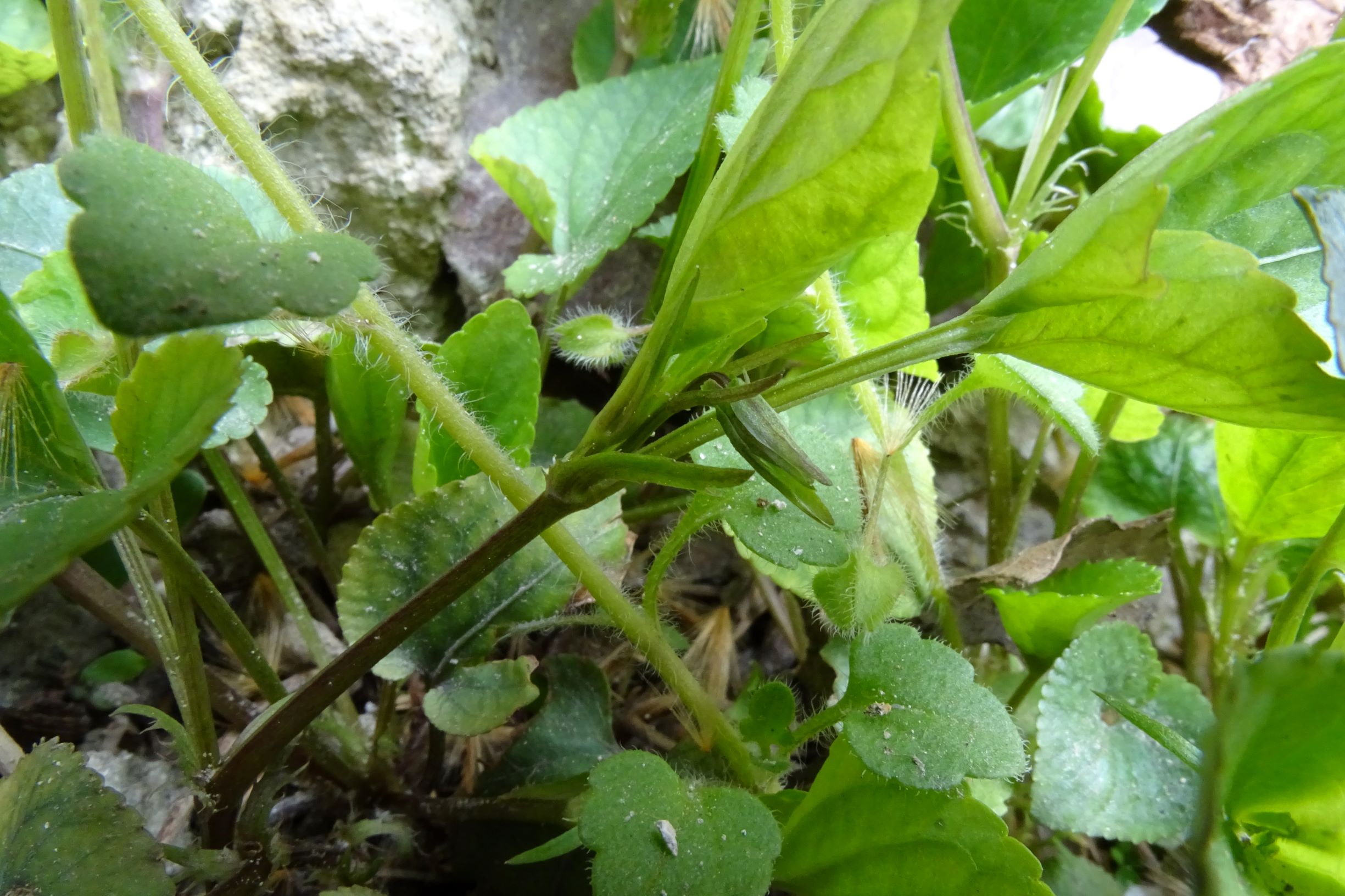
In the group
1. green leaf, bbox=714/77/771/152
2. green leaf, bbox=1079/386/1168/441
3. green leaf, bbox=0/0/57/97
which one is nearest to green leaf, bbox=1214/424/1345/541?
green leaf, bbox=1079/386/1168/441

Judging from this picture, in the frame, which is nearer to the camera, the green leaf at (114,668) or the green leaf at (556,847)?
the green leaf at (556,847)

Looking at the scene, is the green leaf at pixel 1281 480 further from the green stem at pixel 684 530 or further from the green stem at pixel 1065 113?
the green stem at pixel 684 530

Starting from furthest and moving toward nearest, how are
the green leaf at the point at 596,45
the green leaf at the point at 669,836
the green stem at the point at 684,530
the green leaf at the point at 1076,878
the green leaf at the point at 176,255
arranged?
the green leaf at the point at 596,45
the green leaf at the point at 1076,878
the green stem at the point at 684,530
the green leaf at the point at 669,836
the green leaf at the point at 176,255

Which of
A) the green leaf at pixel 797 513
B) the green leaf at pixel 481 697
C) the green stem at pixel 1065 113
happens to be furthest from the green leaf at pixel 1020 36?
the green leaf at pixel 481 697

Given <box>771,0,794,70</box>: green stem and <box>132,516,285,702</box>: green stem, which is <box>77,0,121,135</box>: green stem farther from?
<box>771,0,794,70</box>: green stem

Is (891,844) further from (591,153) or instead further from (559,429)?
(591,153)

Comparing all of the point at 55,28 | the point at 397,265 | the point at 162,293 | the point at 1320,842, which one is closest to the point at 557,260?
the point at 397,265

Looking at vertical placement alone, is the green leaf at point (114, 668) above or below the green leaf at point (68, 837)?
below
